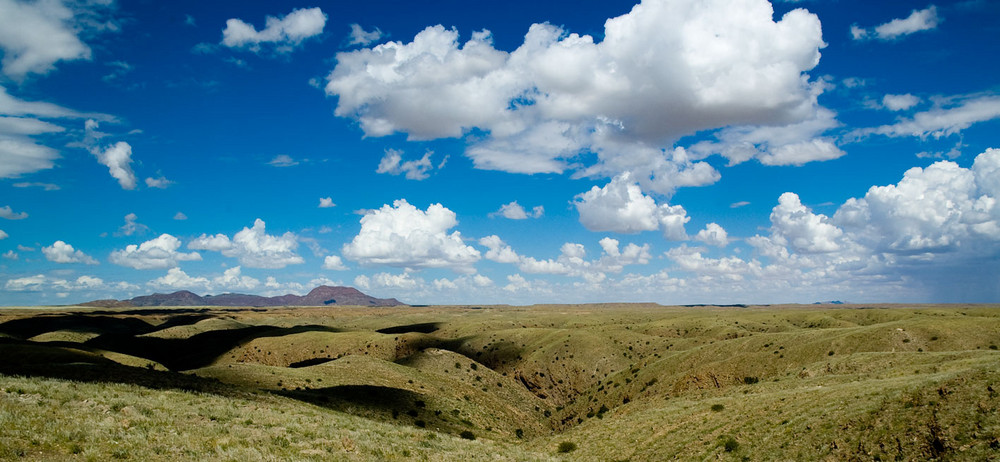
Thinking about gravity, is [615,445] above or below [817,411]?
below

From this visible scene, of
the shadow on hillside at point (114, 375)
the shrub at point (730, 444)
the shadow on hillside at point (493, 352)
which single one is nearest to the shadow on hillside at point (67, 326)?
the shadow on hillside at point (493, 352)

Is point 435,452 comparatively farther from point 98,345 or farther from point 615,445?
point 98,345

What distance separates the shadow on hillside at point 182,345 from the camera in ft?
399

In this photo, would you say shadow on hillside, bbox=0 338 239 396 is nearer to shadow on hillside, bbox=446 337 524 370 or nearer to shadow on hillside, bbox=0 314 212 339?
shadow on hillside, bbox=446 337 524 370

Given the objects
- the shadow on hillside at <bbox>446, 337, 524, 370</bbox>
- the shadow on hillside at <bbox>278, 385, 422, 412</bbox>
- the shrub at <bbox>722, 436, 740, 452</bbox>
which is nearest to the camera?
the shrub at <bbox>722, 436, 740, 452</bbox>

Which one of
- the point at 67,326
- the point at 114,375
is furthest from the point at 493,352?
the point at 67,326

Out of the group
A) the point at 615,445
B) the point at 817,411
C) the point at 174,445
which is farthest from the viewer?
the point at 615,445

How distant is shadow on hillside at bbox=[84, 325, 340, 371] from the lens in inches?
4783

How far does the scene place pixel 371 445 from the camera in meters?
29.0

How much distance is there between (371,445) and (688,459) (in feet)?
67.4

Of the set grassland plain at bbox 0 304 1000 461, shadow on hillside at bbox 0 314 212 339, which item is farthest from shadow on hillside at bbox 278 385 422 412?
shadow on hillside at bbox 0 314 212 339

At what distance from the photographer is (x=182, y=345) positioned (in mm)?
145375

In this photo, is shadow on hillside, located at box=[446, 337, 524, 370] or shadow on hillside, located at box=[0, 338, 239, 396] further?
shadow on hillside, located at box=[446, 337, 524, 370]

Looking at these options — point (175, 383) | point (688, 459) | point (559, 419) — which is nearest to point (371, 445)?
point (688, 459)
